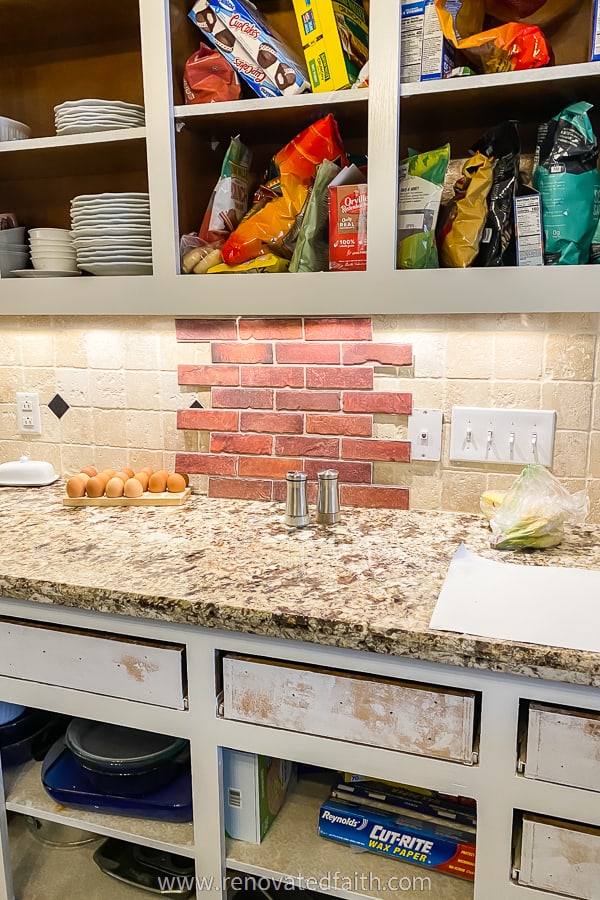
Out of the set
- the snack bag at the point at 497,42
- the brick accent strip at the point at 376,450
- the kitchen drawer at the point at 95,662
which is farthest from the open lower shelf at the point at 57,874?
the snack bag at the point at 497,42

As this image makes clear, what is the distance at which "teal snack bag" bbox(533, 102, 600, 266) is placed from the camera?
4.06 ft

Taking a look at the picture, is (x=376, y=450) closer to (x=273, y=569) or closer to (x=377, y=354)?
(x=377, y=354)

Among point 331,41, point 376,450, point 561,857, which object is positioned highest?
point 331,41

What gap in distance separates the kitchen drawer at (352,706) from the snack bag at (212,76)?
1.12 m

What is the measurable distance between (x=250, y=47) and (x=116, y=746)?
A: 1.47 metres

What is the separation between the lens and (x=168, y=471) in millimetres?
1812

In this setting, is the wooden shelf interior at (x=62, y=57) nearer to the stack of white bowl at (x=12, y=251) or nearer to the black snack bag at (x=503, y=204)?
the stack of white bowl at (x=12, y=251)

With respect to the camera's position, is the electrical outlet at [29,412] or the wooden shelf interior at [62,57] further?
the electrical outlet at [29,412]

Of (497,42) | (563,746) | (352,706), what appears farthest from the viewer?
(497,42)

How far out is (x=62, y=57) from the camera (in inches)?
67.4

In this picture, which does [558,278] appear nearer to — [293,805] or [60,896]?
[293,805]

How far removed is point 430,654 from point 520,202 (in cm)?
82

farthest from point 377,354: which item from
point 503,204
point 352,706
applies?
point 352,706

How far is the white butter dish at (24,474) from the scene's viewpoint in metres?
1.84
